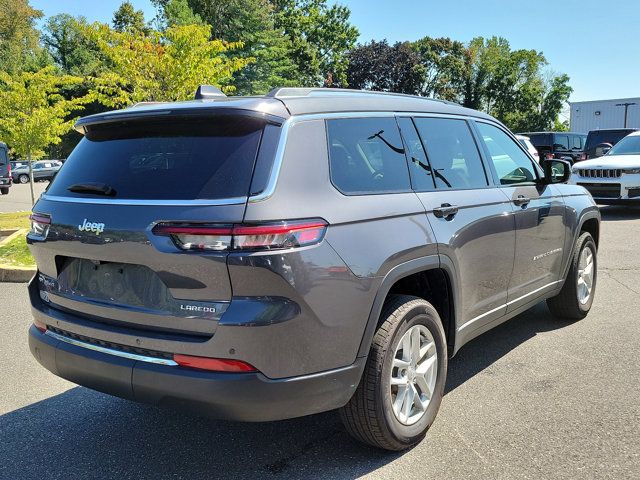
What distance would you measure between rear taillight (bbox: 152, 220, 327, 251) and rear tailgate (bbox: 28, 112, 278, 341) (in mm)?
31

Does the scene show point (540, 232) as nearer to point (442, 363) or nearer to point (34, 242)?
point (442, 363)

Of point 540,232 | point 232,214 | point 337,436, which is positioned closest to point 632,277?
point 540,232

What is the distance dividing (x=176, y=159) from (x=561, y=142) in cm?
2328

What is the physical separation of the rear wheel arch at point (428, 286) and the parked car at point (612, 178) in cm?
1057

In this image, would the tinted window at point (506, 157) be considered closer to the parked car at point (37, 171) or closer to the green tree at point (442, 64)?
the parked car at point (37, 171)

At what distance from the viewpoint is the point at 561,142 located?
2334 centimetres

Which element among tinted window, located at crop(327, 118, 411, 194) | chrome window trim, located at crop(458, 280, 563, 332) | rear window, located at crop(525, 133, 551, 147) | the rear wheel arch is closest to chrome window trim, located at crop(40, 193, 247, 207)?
tinted window, located at crop(327, 118, 411, 194)

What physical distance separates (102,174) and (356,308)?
4.72 feet

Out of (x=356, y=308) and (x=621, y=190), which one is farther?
(x=621, y=190)

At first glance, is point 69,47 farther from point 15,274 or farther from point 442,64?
point 15,274

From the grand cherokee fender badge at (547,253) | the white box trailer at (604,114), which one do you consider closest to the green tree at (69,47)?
the white box trailer at (604,114)

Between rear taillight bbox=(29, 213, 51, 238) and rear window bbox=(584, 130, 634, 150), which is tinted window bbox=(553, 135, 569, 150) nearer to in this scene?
rear window bbox=(584, 130, 634, 150)

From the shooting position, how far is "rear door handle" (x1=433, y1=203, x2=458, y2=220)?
3.33 m

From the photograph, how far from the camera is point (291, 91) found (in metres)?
3.01
